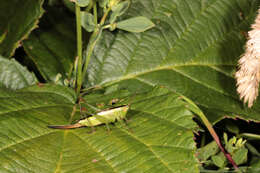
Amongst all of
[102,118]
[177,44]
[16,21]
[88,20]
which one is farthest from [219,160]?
[16,21]

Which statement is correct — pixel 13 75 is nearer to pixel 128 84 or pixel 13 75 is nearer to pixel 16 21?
pixel 16 21

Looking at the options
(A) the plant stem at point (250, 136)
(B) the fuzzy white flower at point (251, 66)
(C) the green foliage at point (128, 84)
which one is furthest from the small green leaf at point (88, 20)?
(A) the plant stem at point (250, 136)

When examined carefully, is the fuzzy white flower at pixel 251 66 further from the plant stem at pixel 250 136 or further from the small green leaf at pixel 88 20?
the small green leaf at pixel 88 20

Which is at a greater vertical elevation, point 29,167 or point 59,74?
point 59,74

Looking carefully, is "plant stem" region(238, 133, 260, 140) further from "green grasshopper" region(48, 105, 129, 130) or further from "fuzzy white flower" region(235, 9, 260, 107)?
"green grasshopper" region(48, 105, 129, 130)

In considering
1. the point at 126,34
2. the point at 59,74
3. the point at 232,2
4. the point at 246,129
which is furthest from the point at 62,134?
the point at 232,2

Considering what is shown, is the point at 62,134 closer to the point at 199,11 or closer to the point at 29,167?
the point at 29,167

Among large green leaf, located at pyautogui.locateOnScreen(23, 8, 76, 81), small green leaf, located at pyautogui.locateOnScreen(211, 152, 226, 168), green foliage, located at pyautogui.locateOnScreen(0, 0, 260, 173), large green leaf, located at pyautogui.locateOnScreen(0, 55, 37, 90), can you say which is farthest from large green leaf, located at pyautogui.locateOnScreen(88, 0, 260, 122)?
small green leaf, located at pyautogui.locateOnScreen(211, 152, 226, 168)
